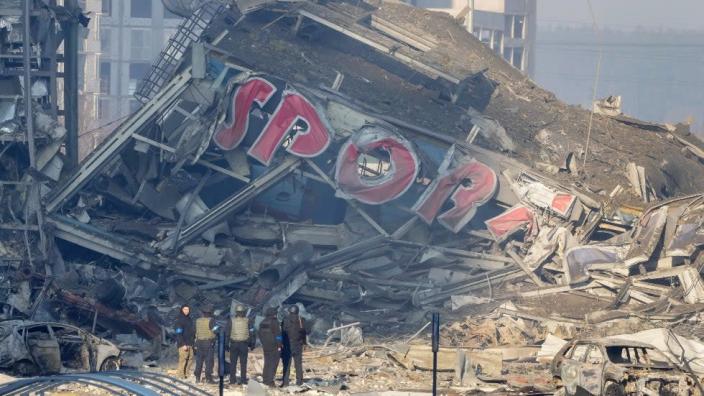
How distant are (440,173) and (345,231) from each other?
2968 millimetres

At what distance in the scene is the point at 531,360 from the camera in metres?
24.8

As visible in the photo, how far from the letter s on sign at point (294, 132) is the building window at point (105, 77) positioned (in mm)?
52852

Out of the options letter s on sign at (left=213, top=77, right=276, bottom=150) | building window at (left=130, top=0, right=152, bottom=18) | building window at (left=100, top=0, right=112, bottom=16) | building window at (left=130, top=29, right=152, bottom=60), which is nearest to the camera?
letter s on sign at (left=213, top=77, right=276, bottom=150)

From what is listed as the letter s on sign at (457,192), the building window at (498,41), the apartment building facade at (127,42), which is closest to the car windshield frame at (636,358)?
the letter s on sign at (457,192)

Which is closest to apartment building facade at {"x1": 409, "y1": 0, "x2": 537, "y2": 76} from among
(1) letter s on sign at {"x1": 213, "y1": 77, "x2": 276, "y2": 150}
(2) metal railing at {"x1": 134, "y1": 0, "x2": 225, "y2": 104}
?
(2) metal railing at {"x1": 134, "y1": 0, "x2": 225, "y2": 104}

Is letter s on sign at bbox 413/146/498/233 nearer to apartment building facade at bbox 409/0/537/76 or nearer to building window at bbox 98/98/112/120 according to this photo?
apartment building facade at bbox 409/0/537/76

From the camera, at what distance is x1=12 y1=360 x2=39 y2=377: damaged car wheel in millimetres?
22266

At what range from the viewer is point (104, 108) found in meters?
82.1

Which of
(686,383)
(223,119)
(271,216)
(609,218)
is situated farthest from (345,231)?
(686,383)

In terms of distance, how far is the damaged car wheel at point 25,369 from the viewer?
22266 mm

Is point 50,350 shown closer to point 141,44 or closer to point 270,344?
point 270,344

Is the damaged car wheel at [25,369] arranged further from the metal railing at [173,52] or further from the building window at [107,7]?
the building window at [107,7]

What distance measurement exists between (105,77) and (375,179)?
55.1m

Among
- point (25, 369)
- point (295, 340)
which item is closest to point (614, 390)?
point (295, 340)
